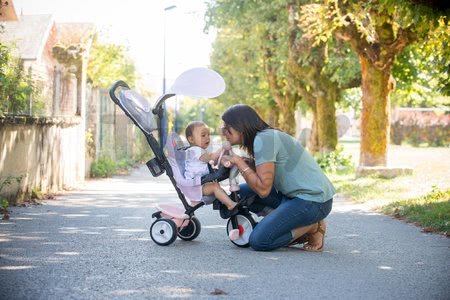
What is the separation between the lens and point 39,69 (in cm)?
1431

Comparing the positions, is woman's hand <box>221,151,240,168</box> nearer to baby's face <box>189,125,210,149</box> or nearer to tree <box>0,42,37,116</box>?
baby's face <box>189,125,210,149</box>

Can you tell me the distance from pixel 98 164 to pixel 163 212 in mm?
12775

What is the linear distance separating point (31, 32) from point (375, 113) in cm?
3542

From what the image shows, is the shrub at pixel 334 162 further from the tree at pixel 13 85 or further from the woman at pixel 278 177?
the woman at pixel 278 177

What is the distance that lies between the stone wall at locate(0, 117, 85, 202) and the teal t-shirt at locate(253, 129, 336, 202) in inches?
227

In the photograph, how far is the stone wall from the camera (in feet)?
39.1

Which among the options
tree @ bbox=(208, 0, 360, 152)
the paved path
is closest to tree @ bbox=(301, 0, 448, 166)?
tree @ bbox=(208, 0, 360, 152)

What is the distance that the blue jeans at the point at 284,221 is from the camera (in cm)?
719

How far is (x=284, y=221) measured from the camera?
23.6 ft

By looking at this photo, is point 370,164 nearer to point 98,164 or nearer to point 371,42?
point 371,42

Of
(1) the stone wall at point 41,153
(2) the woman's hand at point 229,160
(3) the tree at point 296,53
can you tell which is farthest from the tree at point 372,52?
(2) the woman's hand at point 229,160

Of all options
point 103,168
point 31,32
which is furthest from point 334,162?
point 31,32

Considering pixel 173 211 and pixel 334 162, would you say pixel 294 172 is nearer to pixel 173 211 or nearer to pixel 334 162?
pixel 173 211

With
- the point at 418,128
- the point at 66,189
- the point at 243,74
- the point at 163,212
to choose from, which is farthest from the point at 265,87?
the point at 163,212
